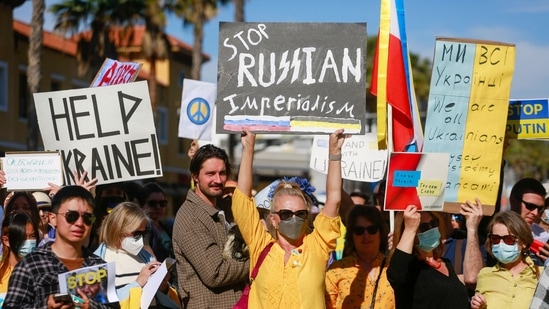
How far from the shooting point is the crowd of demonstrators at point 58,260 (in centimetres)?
497

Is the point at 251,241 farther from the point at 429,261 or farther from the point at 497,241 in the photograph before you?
the point at 497,241

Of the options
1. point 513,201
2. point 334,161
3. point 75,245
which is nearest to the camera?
point 75,245

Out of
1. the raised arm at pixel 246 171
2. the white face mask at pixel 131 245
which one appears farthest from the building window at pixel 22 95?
the raised arm at pixel 246 171

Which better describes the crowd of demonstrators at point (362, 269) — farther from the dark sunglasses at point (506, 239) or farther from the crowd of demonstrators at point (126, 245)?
the crowd of demonstrators at point (126, 245)

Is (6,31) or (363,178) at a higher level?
(6,31)

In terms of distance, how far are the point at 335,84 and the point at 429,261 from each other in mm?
1287

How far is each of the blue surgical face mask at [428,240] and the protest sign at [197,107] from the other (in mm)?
4427

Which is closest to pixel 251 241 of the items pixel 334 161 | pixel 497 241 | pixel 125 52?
pixel 334 161

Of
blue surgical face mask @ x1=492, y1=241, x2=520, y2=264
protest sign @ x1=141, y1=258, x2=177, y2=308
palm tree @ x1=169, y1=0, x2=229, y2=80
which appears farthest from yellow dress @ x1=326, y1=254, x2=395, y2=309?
palm tree @ x1=169, y1=0, x2=229, y2=80

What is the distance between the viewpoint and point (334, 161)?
5695mm

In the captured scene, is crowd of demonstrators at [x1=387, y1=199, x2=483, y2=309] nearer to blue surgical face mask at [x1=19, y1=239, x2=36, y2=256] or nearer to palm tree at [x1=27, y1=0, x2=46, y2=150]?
blue surgical face mask at [x1=19, y1=239, x2=36, y2=256]

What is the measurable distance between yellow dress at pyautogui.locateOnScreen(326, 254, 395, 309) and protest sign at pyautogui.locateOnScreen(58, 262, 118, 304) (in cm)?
152

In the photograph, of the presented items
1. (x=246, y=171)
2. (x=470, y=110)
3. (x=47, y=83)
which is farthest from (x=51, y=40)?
(x=246, y=171)

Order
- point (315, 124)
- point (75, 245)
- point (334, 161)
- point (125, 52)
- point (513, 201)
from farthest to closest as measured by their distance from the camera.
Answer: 1. point (125, 52)
2. point (513, 201)
3. point (315, 124)
4. point (334, 161)
5. point (75, 245)
